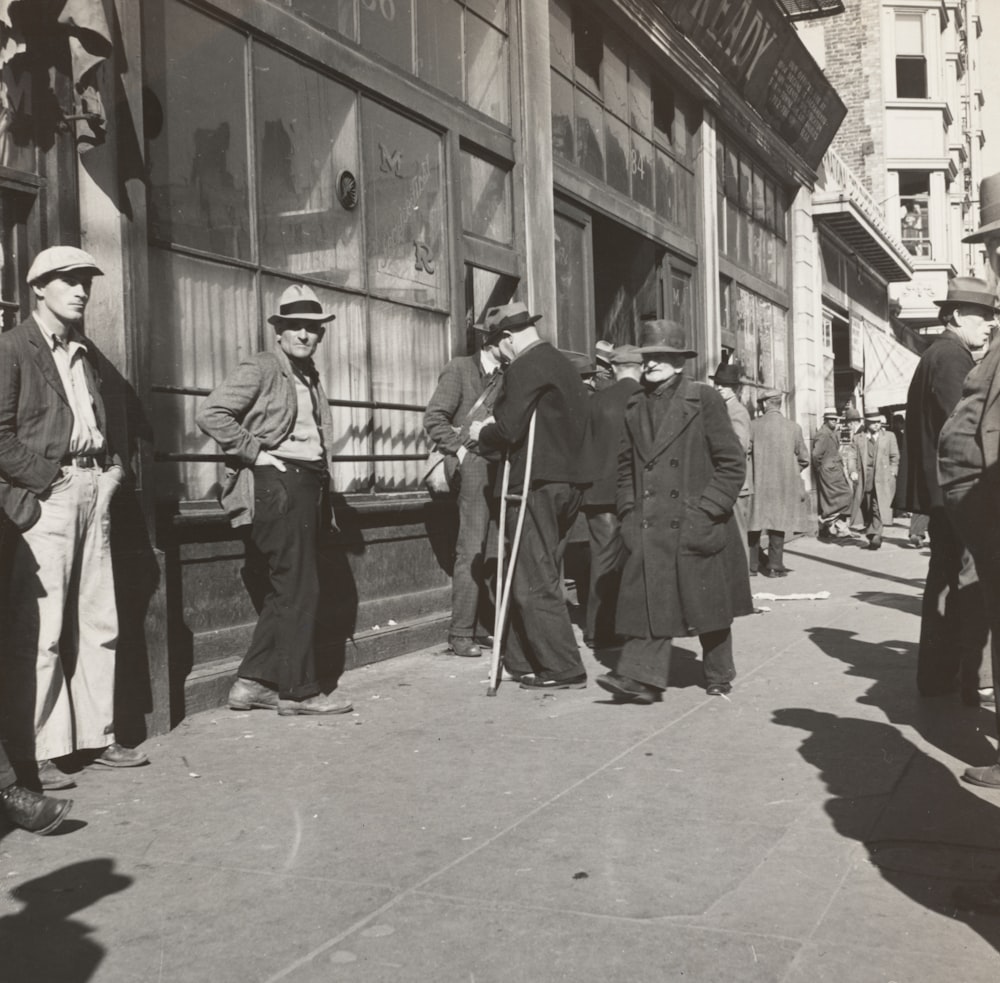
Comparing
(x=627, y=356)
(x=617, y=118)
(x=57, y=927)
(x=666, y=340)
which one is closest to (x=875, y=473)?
(x=617, y=118)

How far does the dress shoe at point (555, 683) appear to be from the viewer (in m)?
7.35

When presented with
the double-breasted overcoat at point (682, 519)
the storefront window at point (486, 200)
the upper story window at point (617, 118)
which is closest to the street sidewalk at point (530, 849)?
the double-breasted overcoat at point (682, 519)

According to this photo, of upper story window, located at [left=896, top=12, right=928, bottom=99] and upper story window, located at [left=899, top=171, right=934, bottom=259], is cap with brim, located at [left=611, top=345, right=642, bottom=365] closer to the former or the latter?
upper story window, located at [left=896, top=12, right=928, bottom=99]

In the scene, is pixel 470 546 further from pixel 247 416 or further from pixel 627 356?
pixel 247 416

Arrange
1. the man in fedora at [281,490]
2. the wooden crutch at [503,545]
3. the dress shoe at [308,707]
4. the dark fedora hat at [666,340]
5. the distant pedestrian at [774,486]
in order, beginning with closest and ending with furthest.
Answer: the man in fedora at [281,490]
the dress shoe at [308,707]
the dark fedora hat at [666,340]
the wooden crutch at [503,545]
the distant pedestrian at [774,486]

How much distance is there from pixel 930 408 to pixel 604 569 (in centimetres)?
281

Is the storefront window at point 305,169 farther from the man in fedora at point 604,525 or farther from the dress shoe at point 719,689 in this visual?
the dress shoe at point 719,689

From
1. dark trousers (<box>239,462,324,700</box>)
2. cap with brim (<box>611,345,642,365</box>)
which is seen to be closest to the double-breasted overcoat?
dark trousers (<box>239,462,324,700</box>)

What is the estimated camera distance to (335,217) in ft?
28.1

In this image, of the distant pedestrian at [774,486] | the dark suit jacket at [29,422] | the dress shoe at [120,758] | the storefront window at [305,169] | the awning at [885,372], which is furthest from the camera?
the awning at [885,372]

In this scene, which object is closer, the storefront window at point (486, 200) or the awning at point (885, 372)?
the storefront window at point (486, 200)

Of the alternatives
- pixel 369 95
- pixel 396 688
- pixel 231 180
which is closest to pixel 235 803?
pixel 396 688

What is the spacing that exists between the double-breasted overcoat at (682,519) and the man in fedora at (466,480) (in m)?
1.73

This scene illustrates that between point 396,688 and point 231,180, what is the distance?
3.01 metres
